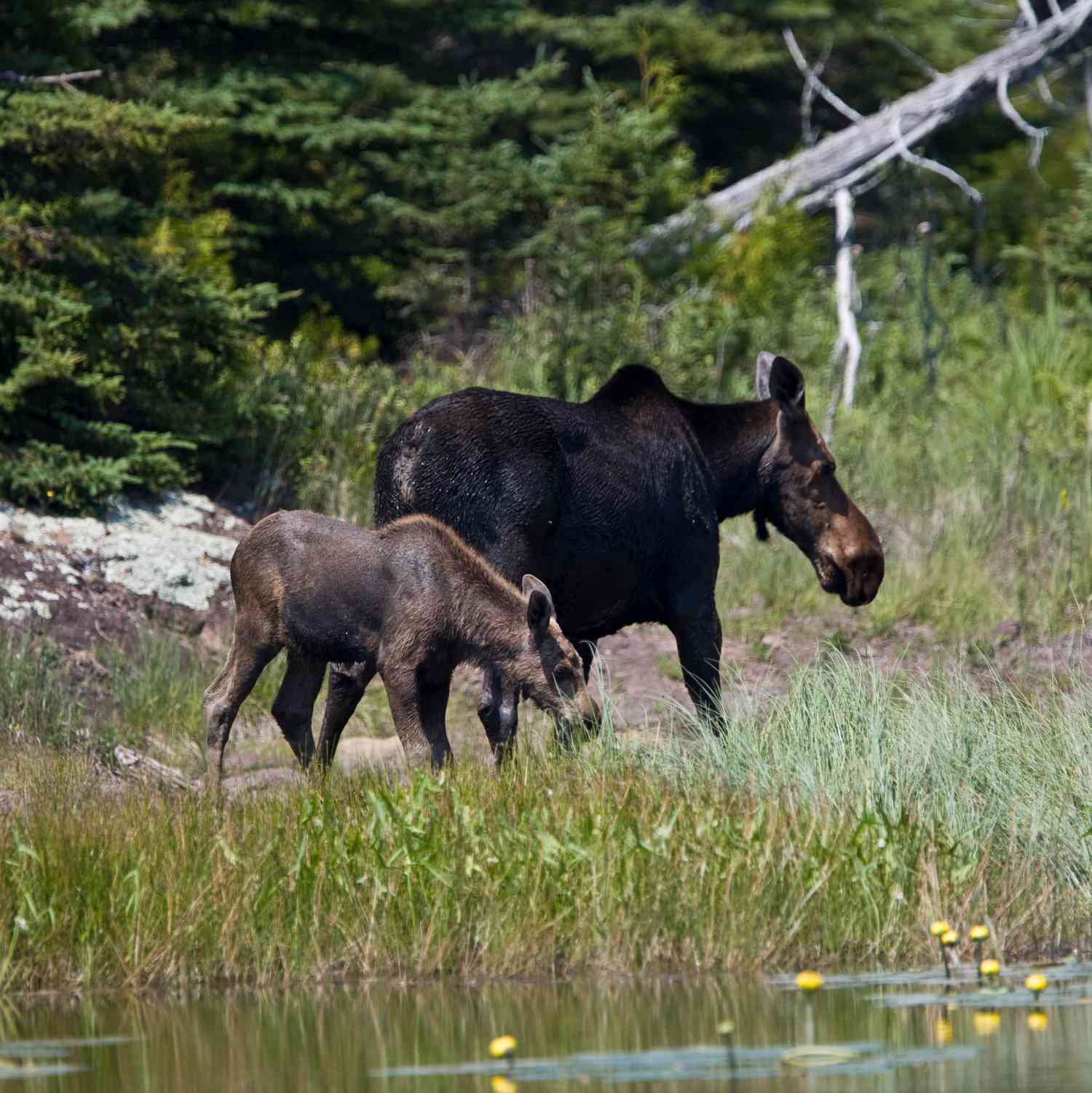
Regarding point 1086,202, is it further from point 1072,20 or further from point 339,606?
point 339,606

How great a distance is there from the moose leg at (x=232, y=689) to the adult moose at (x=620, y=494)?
44 centimetres

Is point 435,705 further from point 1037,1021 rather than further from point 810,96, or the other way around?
point 810,96

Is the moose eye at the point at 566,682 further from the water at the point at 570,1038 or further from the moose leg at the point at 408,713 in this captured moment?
the water at the point at 570,1038

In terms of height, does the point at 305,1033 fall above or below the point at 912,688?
below

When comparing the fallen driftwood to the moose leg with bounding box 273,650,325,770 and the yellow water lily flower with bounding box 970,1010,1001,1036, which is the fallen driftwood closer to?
the moose leg with bounding box 273,650,325,770

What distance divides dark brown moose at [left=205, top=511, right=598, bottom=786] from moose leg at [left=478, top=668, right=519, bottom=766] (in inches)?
3.1

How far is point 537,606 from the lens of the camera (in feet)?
28.2

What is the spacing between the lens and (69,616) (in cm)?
1266

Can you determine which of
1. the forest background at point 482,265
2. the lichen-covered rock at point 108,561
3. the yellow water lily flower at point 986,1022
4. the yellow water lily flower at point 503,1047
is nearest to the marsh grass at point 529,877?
the yellow water lily flower at point 986,1022

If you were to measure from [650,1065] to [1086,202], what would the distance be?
1676 cm

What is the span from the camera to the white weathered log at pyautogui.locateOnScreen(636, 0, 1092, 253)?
19500 mm

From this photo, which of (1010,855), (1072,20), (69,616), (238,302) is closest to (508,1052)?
(1010,855)

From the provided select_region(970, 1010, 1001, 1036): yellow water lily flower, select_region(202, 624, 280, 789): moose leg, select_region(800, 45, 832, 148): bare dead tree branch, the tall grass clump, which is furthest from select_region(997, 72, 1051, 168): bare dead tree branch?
select_region(970, 1010, 1001, 1036): yellow water lily flower

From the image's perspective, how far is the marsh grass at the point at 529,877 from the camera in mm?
6836
